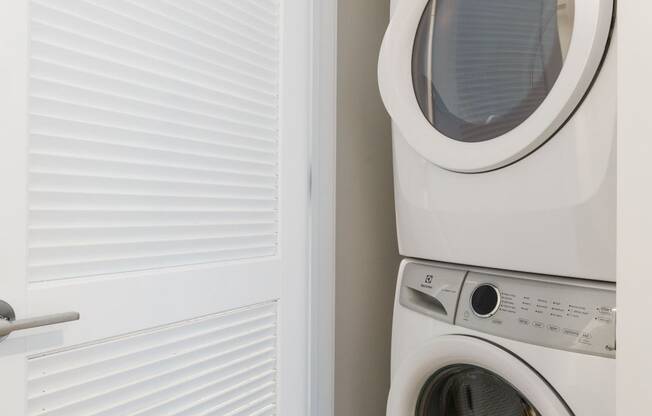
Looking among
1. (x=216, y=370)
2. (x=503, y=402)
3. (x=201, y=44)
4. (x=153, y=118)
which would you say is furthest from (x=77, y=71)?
(x=503, y=402)

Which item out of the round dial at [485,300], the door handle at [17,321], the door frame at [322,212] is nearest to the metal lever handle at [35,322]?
the door handle at [17,321]

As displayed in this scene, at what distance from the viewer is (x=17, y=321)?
73 centimetres

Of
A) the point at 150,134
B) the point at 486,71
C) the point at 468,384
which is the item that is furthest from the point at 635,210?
the point at 150,134

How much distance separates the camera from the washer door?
0.88 m

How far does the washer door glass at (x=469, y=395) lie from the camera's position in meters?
1.05

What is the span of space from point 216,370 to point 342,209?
56 centimetres

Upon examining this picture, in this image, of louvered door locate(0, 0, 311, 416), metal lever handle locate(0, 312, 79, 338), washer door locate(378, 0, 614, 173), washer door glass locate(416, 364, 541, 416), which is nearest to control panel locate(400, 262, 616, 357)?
washer door glass locate(416, 364, 541, 416)

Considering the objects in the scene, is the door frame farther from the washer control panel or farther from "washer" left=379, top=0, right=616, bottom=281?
the washer control panel

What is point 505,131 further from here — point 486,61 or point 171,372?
point 171,372

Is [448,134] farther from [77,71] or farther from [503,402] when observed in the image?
[77,71]

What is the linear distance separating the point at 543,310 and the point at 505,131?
37 cm

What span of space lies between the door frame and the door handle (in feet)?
2.28

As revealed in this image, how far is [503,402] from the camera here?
1.08 metres

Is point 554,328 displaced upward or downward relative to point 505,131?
downward
